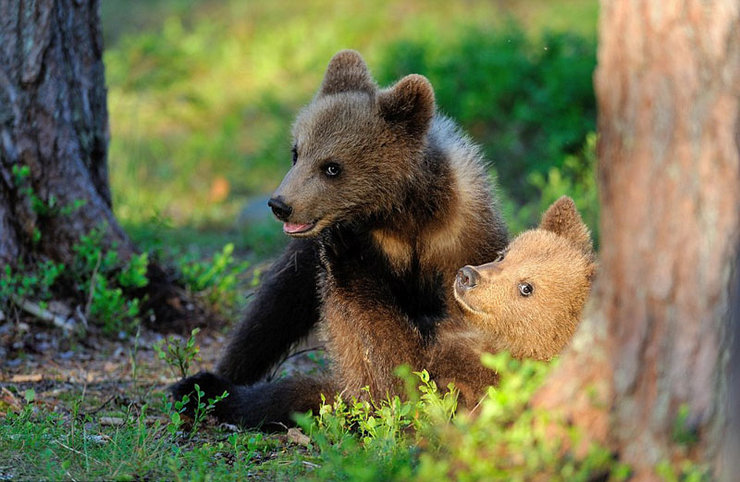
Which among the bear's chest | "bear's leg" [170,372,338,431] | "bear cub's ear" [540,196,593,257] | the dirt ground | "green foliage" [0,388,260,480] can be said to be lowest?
the dirt ground

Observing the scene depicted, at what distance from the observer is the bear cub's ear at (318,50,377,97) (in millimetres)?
5227

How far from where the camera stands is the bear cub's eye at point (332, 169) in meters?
4.84

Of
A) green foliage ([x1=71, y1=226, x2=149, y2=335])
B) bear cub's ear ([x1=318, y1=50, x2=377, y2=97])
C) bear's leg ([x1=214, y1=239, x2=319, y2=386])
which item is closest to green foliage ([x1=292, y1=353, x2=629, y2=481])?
bear's leg ([x1=214, y1=239, x2=319, y2=386])

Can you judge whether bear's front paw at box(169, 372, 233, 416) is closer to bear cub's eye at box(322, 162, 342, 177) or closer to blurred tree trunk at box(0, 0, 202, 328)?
bear cub's eye at box(322, 162, 342, 177)

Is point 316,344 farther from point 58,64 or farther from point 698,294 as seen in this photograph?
point 698,294

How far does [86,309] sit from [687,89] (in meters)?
3.96

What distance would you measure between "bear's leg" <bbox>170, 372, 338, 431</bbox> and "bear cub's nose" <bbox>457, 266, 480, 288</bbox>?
84 cm

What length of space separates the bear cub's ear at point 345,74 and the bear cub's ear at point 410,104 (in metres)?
0.37

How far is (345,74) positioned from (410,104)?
1.98ft

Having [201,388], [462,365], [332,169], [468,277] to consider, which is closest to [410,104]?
[332,169]

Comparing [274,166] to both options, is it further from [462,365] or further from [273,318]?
[462,365]

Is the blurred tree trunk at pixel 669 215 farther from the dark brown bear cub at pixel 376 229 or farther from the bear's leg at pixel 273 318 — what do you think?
the bear's leg at pixel 273 318

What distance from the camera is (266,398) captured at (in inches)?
187

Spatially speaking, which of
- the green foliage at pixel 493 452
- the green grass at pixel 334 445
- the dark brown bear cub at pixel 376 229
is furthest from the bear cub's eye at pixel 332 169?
the green foliage at pixel 493 452
